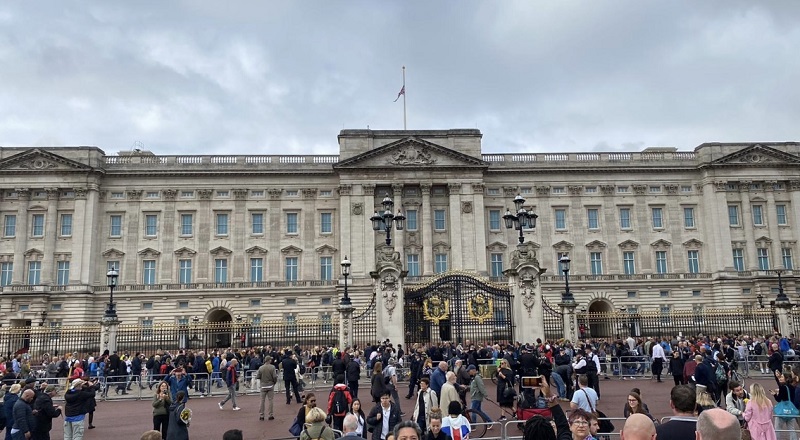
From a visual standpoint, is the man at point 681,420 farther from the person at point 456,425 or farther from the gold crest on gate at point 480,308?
the gold crest on gate at point 480,308

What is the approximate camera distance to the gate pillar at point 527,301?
27875 millimetres

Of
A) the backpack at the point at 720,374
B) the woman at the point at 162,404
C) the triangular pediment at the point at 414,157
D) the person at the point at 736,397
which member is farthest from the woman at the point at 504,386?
the triangular pediment at the point at 414,157

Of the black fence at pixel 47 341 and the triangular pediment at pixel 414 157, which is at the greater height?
the triangular pediment at pixel 414 157

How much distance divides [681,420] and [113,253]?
55.0 m

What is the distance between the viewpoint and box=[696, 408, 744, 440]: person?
445cm

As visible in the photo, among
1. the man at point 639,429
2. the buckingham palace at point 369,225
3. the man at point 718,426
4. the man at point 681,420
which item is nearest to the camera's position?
the man at point 718,426

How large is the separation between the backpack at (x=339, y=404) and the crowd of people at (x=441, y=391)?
0.02m

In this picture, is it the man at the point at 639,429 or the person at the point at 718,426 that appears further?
the man at the point at 639,429

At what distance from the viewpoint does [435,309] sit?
2930 centimetres

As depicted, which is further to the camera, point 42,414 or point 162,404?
point 162,404

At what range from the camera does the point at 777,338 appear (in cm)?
2656

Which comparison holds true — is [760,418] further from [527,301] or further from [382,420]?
[527,301]

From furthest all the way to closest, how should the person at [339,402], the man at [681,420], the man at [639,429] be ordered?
1. the person at [339,402]
2. the man at [681,420]
3. the man at [639,429]

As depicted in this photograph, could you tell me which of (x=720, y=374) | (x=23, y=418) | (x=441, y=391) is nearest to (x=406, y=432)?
(x=441, y=391)
